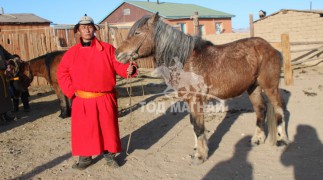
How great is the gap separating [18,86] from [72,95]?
431cm

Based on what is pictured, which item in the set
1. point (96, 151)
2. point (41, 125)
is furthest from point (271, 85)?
point (41, 125)

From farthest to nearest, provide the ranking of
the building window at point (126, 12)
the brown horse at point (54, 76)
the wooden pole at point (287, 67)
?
1. the building window at point (126, 12)
2. the wooden pole at point (287, 67)
3. the brown horse at point (54, 76)

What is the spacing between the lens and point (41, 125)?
684 centimetres

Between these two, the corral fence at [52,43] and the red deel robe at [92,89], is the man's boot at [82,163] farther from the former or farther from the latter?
the corral fence at [52,43]

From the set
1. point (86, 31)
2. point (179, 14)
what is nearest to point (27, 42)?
point (86, 31)

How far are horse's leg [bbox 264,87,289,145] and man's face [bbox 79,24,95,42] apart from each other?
277 centimetres

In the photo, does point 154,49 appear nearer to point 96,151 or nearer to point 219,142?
point 96,151

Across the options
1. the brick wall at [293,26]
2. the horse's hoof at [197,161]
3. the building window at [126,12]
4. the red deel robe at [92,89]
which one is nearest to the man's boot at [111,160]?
the red deel robe at [92,89]

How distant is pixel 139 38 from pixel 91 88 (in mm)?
904

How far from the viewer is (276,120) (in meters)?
4.74

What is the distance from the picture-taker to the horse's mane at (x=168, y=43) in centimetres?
397

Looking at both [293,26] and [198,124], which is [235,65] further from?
[293,26]

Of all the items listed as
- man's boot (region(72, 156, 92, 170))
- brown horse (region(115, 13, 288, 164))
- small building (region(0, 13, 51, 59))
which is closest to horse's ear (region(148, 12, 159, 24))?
brown horse (region(115, 13, 288, 164))

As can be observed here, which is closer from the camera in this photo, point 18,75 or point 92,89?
point 92,89
